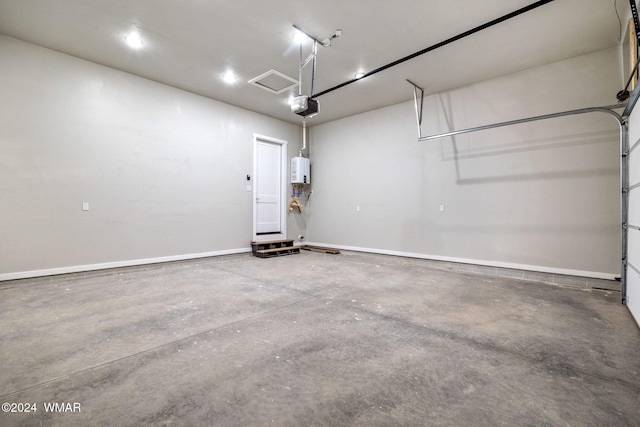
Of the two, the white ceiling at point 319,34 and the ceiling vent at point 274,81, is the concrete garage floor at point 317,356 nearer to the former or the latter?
the white ceiling at point 319,34

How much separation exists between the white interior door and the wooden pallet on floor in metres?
0.31

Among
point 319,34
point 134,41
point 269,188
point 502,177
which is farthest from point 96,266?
point 502,177

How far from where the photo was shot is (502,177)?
15.2ft

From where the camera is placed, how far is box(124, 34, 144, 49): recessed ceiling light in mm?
3771

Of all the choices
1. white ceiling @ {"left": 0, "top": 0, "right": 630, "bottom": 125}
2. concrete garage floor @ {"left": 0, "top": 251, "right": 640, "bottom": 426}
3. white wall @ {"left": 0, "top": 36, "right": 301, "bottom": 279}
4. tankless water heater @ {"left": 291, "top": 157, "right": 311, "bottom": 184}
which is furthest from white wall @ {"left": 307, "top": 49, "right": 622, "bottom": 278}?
white wall @ {"left": 0, "top": 36, "right": 301, "bottom": 279}

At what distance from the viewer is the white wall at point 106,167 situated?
3822 millimetres

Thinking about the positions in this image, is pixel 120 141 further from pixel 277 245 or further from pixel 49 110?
pixel 277 245

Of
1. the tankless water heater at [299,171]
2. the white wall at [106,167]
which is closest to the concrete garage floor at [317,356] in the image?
the white wall at [106,167]

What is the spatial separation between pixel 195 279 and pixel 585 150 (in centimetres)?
585

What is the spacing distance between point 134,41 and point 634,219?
20.4 ft

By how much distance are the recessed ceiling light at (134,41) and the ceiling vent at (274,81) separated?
5.37 ft

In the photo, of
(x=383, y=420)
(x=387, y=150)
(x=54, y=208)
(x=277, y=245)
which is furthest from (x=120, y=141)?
(x=383, y=420)

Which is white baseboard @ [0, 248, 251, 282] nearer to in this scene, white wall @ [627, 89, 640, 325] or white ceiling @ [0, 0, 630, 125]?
white ceiling @ [0, 0, 630, 125]

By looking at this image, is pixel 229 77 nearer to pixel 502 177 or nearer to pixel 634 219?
pixel 502 177
